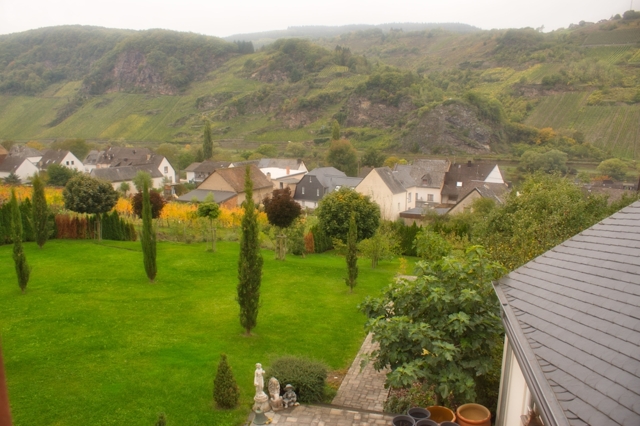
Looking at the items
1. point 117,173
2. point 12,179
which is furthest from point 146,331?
point 12,179

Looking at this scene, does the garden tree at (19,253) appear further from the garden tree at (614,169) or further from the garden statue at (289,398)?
the garden tree at (614,169)

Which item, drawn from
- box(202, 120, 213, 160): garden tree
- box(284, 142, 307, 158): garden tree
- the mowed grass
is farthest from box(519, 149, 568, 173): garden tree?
the mowed grass

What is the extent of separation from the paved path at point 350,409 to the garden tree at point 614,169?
62058 millimetres

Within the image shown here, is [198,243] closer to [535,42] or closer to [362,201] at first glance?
[362,201]

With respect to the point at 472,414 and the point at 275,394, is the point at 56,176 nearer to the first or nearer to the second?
the point at 275,394

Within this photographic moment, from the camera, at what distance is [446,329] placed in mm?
9578

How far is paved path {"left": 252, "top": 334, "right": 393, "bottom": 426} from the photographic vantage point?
10070 mm

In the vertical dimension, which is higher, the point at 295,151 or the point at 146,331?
the point at 295,151

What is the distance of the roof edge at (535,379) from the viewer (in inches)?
173

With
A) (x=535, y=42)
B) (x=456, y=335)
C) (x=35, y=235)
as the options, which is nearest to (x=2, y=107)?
(x=35, y=235)

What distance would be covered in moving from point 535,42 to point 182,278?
148 meters

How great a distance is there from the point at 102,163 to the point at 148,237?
6646 centimetres

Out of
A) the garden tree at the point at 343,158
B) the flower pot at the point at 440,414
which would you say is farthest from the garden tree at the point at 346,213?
the garden tree at the point at 343,158

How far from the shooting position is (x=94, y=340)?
1349cm
